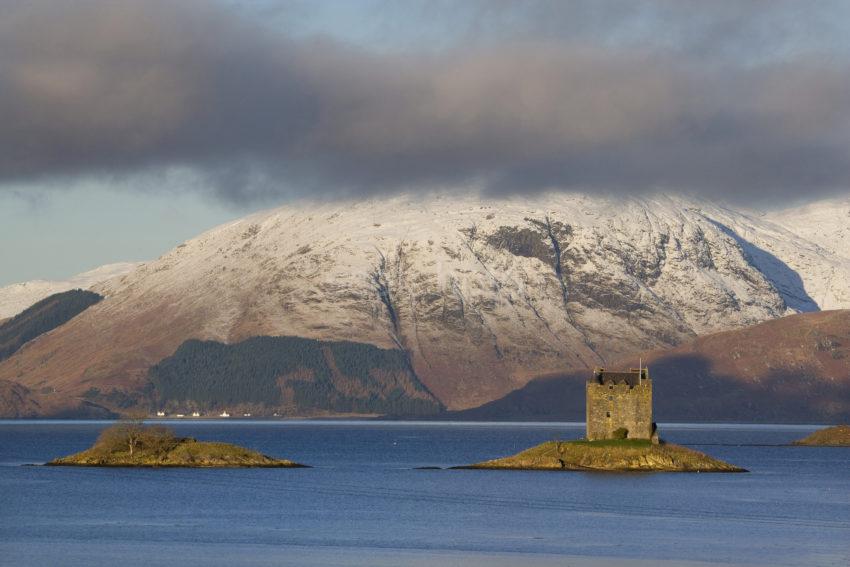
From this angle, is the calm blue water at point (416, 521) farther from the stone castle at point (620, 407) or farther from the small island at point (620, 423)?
the stone castle at point (620, 407)

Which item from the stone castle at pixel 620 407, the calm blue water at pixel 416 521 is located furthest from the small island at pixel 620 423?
the calm blue water at pixel 416 521

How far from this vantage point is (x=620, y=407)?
196 metres

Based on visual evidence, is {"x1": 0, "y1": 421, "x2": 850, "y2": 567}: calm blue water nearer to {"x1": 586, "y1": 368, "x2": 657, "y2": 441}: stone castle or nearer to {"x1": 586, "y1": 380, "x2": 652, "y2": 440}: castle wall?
{"x1": 586, "y1": 368, "x2": 657, "y2": 441}: stone castle

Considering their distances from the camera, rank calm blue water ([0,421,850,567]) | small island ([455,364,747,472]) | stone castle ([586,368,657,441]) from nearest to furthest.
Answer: calm blue water ([0,421,850,567]) → stone castle ([586,368,657,441]) → small island ([455,364,747,472])

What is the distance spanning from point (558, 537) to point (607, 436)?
6453 cm

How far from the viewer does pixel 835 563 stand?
11638 centimetres

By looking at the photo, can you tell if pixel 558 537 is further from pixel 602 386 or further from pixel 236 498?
pixel 602 386

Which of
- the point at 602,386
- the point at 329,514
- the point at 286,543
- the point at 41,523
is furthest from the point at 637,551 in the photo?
the point at 602,386

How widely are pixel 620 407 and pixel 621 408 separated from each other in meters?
0.16

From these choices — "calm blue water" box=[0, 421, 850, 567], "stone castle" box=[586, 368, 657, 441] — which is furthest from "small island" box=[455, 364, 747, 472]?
"calm blue water" box=[0, 421, 850, 567]

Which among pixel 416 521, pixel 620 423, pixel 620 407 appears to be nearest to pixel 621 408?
pixel 620 407

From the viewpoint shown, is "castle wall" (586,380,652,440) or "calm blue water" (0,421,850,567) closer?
"calm blue water" (0,421,850,567)

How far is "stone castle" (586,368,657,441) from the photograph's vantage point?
196 m

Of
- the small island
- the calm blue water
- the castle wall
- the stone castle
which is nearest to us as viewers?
the calm blue water
